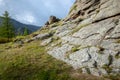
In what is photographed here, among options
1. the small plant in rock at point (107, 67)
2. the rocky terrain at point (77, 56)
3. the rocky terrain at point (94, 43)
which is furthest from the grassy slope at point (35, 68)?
the small plant in rock at point (107, 67)

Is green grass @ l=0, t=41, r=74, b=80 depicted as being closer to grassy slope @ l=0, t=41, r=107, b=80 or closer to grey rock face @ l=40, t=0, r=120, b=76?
grassy slope @ l=0, t=41, r=107, b=80

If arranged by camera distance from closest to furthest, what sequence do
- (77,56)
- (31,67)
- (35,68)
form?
1. (35,68)
2. (31,67)
3. (77,56)

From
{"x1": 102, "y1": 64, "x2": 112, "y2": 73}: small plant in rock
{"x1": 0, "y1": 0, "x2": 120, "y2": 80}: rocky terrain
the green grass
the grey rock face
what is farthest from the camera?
the green grass

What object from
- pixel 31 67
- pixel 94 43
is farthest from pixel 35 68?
pixel 94 43

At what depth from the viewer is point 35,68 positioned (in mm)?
22406

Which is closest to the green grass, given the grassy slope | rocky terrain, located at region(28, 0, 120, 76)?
the grassy slope

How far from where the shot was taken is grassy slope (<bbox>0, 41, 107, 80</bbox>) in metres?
20.2

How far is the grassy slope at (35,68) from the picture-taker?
20.2 m

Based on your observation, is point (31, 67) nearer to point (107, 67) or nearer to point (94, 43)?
point (94, 43)

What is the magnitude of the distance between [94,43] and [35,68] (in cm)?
777

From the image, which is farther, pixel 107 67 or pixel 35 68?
pixel 35 68

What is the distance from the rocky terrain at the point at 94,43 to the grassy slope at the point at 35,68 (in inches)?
42.3

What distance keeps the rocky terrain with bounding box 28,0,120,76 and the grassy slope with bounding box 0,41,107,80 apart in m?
1.07

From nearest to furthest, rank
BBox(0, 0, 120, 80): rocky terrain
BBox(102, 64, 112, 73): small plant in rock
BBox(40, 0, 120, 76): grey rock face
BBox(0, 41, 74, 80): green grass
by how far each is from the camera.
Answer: BBox(102, 64, 112, 73): small plant in rock
BBox(0, 0, 120, 80): rocky terrain
BBox(40, 0, 120, 76): grey rock face
BBox(0, 41, 74, 80): green grass
